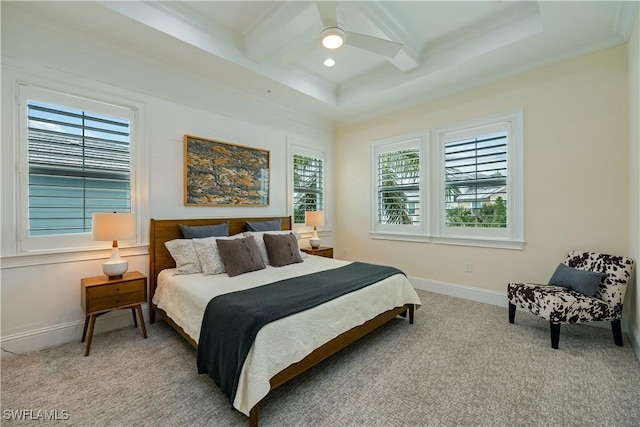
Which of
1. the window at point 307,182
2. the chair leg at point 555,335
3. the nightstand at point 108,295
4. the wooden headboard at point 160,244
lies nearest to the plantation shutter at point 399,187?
the window at point 307,182

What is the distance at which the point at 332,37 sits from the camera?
230cm

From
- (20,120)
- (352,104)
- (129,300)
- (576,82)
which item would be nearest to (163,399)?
(129,300)

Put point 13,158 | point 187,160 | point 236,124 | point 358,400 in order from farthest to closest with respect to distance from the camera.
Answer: point 236,124 → point 187,160 → point 13,158 → point 358,400


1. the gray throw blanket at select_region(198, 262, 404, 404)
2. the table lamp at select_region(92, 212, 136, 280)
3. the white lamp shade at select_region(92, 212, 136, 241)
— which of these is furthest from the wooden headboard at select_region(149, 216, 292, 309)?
the gray throw blanket at select_region(198, 262, 404, 404)

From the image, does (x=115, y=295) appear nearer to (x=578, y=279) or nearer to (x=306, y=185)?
(x=306, y=185)

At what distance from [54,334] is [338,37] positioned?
3755mm

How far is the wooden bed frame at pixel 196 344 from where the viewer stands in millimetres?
1980

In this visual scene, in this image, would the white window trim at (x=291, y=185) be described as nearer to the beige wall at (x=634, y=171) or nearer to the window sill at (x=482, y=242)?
the window sill at (x=482, y=242)

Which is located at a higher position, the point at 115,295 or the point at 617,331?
the point at 115,295

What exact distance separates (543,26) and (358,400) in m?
3.76

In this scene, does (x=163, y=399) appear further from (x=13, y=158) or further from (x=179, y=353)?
(x=13, y=158)

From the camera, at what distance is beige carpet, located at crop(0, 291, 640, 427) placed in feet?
5.64

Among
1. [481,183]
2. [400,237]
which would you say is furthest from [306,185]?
[481,183]

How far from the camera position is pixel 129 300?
2.66 meters
